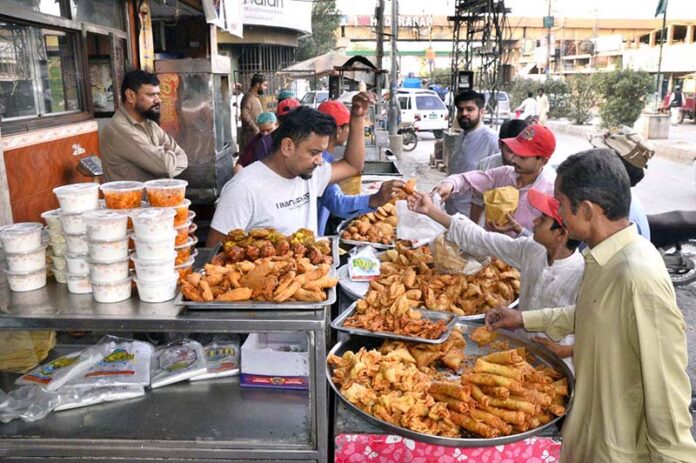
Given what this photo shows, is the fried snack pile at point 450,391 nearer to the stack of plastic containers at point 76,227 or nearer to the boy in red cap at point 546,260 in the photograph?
the boy in red cap at point 546,260

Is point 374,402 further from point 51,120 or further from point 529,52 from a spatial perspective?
point 529,52

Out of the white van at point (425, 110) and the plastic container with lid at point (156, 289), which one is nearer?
the plastic container with lid at point (156, 289)

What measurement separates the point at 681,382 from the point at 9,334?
250cm

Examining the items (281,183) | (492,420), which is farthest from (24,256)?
(492,420)

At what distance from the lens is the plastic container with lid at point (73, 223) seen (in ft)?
6.49

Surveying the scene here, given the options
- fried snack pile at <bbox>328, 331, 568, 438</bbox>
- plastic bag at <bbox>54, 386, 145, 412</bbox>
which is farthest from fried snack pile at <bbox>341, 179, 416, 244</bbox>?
plastic bag at <bbox>54, 386, 145, 412</bbox>

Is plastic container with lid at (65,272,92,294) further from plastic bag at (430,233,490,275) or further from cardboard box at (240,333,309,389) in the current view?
plastic bag at (430,233,490,275)

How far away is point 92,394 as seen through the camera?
86.4 inches

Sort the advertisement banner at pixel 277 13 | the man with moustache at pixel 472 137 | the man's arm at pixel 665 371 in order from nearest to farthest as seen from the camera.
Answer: the man's arm at pixel 665 371
the man with moustache at pixel 472 137
the advertisement banner at pixel 277 13

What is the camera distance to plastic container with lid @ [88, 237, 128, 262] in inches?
75.1


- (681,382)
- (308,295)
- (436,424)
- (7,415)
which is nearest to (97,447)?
(7,415)

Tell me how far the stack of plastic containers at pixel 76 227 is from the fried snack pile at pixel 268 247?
48 cm

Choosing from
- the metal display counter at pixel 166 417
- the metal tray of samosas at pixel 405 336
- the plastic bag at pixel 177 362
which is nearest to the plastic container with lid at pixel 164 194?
the metal display counter at pixel 166 417

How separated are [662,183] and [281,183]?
12.0 meters
